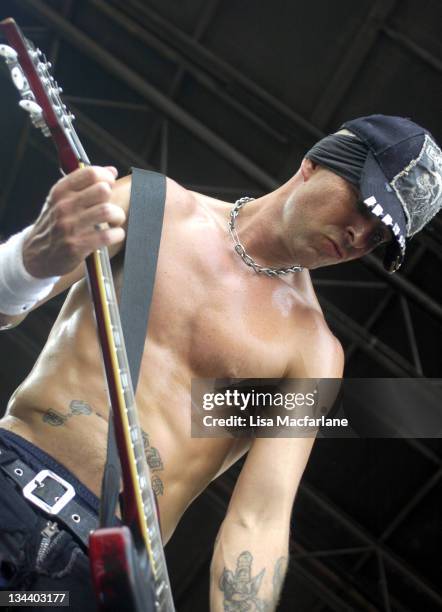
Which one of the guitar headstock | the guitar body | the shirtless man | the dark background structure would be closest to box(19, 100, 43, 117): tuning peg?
the guitar headstock

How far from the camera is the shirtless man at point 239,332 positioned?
88.7 inches

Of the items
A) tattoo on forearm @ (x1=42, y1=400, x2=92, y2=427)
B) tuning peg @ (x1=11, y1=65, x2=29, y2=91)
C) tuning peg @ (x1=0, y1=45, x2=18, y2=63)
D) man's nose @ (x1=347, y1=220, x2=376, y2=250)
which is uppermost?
tuning peg @ (x1=0, y1=45, x2=18, y2=63)

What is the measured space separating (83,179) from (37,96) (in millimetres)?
227

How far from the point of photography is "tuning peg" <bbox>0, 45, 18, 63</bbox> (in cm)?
166

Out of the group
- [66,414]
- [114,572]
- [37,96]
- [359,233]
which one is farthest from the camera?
[359,233]

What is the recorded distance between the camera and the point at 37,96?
1706 millimetres

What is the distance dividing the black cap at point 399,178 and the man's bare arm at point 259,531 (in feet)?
2.15

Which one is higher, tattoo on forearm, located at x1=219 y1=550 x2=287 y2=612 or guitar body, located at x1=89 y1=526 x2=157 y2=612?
guitar body, located at x1=89 y1=526 x2=157 y2=612

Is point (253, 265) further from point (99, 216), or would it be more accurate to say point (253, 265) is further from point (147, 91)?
point (147, 91)

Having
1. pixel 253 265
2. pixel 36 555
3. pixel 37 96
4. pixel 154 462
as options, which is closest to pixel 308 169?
pixel 253 265

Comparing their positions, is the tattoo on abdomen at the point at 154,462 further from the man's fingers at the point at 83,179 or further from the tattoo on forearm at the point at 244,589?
the man's fingers at the point at 83,179

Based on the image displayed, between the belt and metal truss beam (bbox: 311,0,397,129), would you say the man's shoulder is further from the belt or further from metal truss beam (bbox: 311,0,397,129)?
metal truss beam (bbox: 311,0,397,129)

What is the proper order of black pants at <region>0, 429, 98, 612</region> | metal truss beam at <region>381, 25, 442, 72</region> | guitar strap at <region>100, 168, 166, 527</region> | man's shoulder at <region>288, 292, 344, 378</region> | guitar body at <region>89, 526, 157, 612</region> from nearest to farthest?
1. guitar body at <region>89, 526, 157, 612</region>
2. black pants at <region>0, 429, 98, 612</region>
3. guitar strap at <region>100, 168, 166, 527</region>
4. man's shoulder at <region>288, 292, 344, 378</region>
5. metal truss beam at <region>381, 25, 442, 72</region>

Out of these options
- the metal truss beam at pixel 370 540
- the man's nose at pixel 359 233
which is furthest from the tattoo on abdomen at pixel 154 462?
the metal truss beam at pixel 370 540
